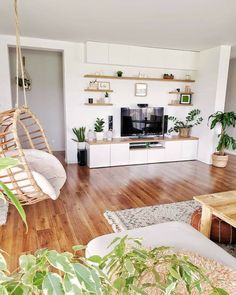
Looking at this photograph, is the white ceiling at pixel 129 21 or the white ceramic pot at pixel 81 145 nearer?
the white ceiling at pixel 129 21

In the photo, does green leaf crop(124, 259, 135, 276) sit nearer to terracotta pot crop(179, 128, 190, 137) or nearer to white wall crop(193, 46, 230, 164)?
white wall crop(193, 46, 230, 164)

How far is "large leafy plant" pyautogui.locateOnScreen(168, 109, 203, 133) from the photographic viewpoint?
5430mm

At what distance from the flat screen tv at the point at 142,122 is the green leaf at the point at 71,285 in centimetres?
471

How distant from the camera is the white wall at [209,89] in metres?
4.74

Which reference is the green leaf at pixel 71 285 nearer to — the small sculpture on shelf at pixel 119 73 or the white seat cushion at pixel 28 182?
the white seat cushion at pixel 28 182

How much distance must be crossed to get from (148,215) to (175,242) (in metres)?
1.23

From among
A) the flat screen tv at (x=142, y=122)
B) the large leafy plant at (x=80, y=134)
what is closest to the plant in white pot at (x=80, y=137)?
the large leafy plant at (x=80, y=134)

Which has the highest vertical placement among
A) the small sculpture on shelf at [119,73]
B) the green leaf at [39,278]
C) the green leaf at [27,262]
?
the small sculpture on shelf at [119,73]

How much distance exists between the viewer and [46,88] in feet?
19.3

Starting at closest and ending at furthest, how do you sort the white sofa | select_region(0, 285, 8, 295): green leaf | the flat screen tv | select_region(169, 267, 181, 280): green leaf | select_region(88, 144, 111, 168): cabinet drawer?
select_region(0, 285, 8, 295): green leaf < select_region(169, 267, 181, 280): green leaf < the white sofa < select_region(88, 144, 111, 168): cabinet drawer < the flat screen tv

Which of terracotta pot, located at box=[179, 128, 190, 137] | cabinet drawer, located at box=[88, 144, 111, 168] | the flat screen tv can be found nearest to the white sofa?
cabinet drawer, located at box=[88, 144, 111, 168]

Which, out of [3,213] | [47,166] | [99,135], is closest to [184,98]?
[99,135]

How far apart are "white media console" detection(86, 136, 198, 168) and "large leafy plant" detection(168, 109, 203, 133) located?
263 mm

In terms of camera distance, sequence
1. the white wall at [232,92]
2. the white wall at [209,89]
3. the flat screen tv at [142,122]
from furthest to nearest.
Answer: the white wall at [232,92] → the flat screen tv at [142,122] → the white wall at [209,89]
